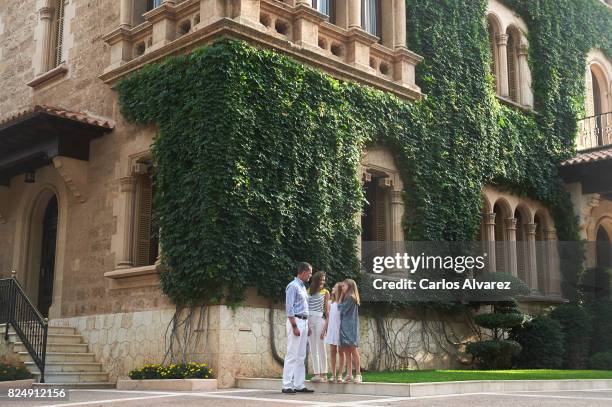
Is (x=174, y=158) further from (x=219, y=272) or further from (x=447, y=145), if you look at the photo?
(x=447, y=145)

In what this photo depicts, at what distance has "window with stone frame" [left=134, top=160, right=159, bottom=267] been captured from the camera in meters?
15.3

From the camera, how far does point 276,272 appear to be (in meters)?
13.6

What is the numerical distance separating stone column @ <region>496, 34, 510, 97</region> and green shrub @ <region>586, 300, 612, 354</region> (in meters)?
6.11

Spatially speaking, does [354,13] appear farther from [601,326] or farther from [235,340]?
[601,326]

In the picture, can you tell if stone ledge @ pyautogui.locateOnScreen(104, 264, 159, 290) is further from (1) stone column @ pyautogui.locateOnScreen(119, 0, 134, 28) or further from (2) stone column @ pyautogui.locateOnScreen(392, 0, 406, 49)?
(2) stone column @ pyautogui.locateOnScreen(392, 0, 406, 49)

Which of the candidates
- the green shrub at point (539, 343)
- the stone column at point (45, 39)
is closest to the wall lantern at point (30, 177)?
the stone column at point (45, 39)

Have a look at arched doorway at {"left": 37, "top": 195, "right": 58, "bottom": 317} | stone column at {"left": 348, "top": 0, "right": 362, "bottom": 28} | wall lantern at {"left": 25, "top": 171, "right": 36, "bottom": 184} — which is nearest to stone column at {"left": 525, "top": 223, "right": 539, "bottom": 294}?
stone column at {"left": 348, "top": 0, "right": 362, "bottom": 28}

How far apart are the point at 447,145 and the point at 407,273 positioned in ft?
11.2

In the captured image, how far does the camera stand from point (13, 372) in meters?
13.3

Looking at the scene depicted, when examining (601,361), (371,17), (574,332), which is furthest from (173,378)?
(601,361)

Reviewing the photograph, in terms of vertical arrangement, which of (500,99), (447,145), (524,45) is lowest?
(447,145)

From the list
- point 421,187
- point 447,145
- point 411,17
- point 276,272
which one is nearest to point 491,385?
point 276,272

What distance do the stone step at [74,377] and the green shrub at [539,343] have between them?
8868mm

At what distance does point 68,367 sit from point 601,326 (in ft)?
41.6
